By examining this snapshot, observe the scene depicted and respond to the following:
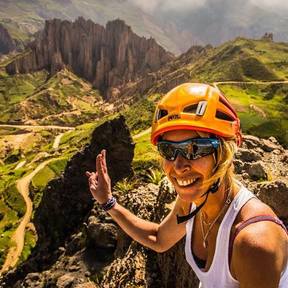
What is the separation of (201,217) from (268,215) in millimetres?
1587

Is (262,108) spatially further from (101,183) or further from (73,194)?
(101,183)

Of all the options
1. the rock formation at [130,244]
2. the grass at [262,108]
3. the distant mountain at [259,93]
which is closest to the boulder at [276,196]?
the rock formation at [130,244]

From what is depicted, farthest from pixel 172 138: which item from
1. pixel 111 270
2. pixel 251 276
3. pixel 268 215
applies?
pixel 111 270

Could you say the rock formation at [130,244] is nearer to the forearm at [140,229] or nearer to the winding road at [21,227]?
the forearm at [140,229]

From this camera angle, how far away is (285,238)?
5055mm

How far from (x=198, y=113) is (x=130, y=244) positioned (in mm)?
13977

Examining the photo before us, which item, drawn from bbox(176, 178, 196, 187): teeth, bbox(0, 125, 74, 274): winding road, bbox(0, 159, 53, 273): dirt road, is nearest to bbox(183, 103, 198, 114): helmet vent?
bbox(176, 178, 196, 187): teeth

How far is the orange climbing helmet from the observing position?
6047 millimetres

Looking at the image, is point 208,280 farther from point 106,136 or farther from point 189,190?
point 106,136

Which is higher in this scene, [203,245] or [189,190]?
[189,190]

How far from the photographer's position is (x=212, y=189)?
6.11 metres

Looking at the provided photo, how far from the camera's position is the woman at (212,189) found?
16.8 ft

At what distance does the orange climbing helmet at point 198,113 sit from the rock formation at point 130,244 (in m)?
7.60

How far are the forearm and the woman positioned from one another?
1138 millimetres
